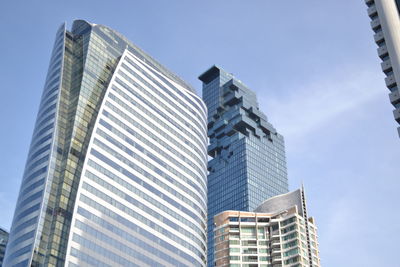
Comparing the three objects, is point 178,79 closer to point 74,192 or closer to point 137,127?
point 137,127

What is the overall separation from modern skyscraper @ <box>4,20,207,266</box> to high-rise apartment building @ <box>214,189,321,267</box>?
89.5 ft

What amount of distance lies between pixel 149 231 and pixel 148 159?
1986 centimetres

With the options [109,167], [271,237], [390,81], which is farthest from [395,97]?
[271,237]

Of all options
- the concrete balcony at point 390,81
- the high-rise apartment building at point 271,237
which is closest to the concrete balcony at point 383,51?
the concrete balcony at point 390,81

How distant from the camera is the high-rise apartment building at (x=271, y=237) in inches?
6969

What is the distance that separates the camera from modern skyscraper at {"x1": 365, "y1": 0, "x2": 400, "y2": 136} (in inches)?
2992

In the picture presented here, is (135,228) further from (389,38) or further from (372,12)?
(389,38)

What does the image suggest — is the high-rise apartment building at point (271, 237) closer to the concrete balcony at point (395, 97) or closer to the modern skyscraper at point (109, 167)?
the modern skyscraper at point (109, 167)

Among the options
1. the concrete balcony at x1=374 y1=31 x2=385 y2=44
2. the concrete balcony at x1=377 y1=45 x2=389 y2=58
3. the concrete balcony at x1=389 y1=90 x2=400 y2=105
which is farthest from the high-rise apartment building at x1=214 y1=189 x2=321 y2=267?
the concrete balcony at x1=389 y1=90 x2=400 y2=105

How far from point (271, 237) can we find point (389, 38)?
376 feet

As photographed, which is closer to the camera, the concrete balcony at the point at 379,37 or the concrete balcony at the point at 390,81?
the concrete balcony at the point at 390,81

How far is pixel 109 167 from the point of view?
431 feet

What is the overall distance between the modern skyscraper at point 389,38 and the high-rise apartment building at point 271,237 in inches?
4105

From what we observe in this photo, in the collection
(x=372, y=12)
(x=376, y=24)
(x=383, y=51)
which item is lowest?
(x=383, y=51)
